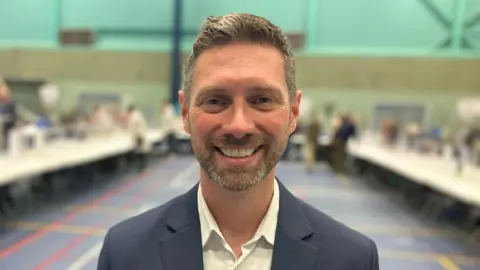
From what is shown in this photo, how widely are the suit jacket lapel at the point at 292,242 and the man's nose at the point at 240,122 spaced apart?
35cm

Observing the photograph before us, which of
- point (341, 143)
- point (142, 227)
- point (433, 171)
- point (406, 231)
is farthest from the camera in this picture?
point (341, 143)

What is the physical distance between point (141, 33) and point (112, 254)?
20.0 meters

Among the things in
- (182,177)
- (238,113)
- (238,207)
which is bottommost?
(182,177)

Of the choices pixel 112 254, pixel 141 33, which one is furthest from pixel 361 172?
pixel 112 254

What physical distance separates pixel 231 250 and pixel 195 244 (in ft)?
0.38

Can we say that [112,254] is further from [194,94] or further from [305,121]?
[305,121]

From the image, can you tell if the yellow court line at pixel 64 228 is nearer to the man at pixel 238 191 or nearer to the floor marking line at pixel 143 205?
the floor marking line at pixel 143 205

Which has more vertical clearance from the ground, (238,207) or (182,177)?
(238,207)

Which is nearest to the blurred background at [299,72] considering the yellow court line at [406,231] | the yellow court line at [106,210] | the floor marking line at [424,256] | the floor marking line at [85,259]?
the yellow court line at [106,210]

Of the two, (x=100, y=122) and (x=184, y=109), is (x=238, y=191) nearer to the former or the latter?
(x=184, y=109)

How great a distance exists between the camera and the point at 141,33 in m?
20.4

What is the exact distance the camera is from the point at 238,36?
4.36 feet

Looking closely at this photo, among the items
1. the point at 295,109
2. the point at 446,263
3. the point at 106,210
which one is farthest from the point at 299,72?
the point at 295,109

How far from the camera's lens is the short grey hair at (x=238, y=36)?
1.32m
